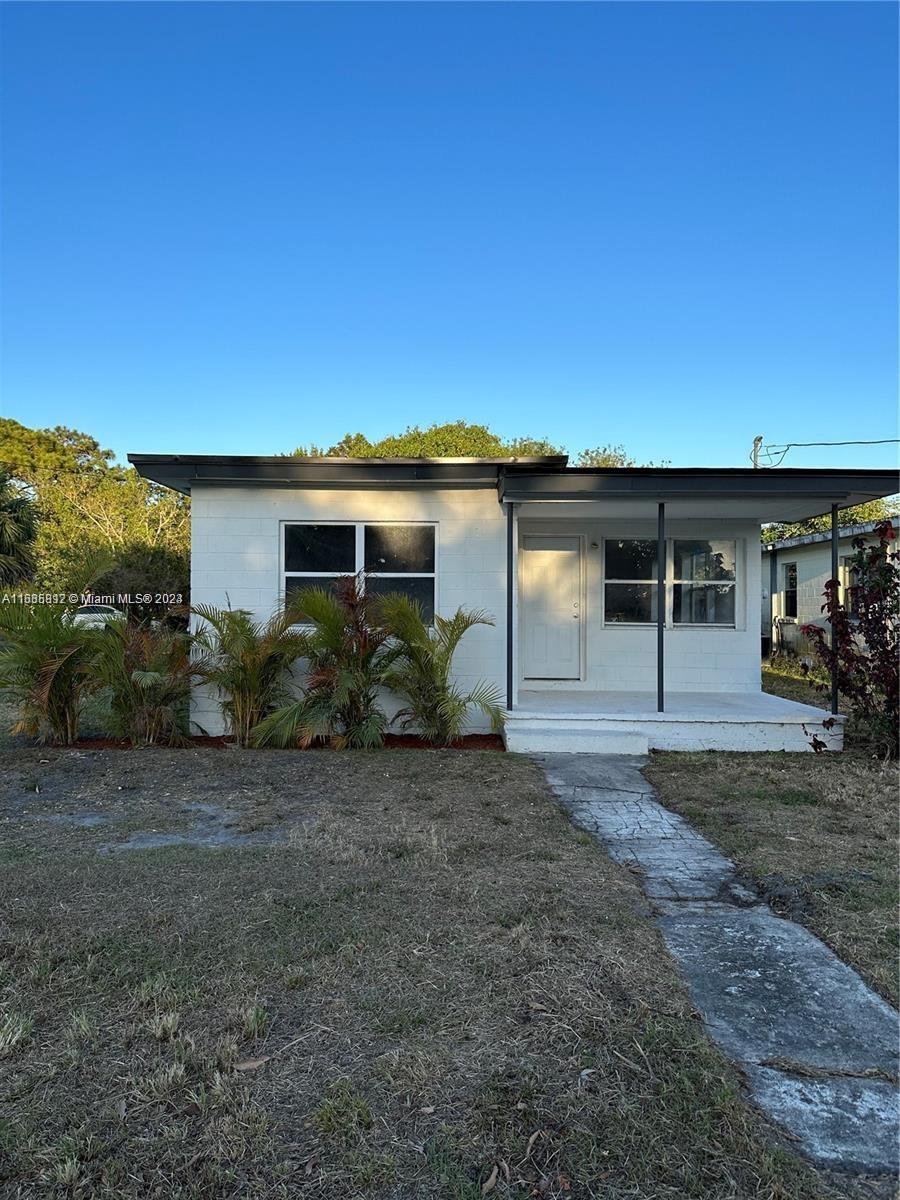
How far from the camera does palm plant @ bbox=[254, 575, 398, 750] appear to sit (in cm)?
755

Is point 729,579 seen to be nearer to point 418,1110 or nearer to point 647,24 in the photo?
point 647,24

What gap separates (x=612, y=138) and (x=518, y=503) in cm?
570

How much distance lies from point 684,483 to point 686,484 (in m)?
0.02

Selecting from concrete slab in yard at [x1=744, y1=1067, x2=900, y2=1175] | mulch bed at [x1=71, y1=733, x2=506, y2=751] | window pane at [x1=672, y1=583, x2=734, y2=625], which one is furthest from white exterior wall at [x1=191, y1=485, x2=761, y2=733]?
concrete slab in yard at [x1=744, y1=1067, x2=900, y2=1175]

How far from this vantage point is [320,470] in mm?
8242

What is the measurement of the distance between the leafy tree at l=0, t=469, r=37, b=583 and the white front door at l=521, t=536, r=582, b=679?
31.8 feet

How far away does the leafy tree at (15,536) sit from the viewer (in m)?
13.5

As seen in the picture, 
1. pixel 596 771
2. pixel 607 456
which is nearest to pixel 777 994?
pixel 596 771

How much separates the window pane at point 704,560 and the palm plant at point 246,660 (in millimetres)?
5513

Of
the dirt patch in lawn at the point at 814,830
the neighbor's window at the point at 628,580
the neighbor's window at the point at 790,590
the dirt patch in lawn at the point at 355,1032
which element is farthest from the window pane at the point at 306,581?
the neighbor's window at the point at 790,590

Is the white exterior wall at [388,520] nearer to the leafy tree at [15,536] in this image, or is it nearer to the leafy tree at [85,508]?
the leafy tree at [85,508]

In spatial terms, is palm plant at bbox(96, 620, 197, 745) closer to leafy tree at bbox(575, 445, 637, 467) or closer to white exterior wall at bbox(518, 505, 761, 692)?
white exterior wall at bbox(518, 505, 761, 692)

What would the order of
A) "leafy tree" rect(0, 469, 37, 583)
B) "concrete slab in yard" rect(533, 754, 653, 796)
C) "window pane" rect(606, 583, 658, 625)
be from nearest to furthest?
"concrete slab in yard" rect(533, 754, 653, 796) → "window pane" rect(606, 583, 658, 625) → "leafy tree" rect(0, 469, 37, 583)

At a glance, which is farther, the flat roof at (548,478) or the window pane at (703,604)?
the window pane at (703,604)
